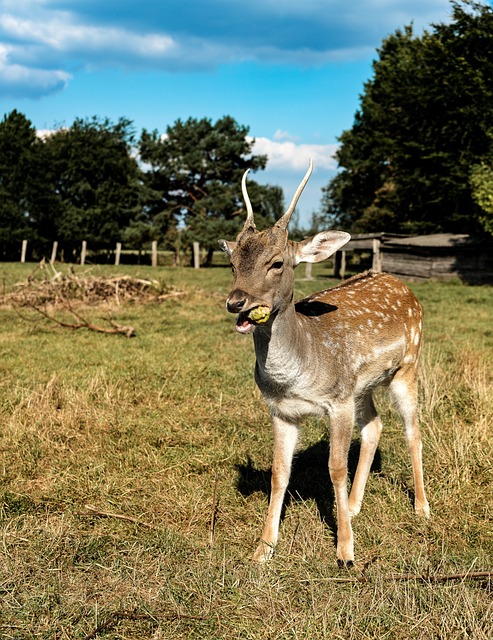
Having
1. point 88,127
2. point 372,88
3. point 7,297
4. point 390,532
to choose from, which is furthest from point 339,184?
point 390,532

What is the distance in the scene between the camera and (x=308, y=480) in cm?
526

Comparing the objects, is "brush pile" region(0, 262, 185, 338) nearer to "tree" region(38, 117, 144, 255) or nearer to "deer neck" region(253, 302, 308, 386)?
"deer neck" region(253, 302, 308, 386)

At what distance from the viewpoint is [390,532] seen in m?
4.39

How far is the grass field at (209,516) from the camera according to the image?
10.4 feet

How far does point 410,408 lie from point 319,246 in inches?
69.9

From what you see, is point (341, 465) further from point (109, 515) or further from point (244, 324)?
point (109, 515)

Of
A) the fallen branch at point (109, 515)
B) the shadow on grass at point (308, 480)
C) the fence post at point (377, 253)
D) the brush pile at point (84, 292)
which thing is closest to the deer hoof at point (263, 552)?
the shadow on grass at point (308, 480)

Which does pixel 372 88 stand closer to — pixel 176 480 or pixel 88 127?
pixel 88 127

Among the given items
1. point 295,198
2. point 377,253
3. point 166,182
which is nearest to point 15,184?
point 166,182

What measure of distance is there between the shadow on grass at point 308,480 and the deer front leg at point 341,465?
1.14 feet

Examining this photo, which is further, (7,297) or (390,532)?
(7,297)

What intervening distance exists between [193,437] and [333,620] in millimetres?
3013

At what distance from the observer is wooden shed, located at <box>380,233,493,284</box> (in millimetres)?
26406

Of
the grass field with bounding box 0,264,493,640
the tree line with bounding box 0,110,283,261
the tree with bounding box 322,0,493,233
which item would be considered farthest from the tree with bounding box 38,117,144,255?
the grass field with bounding box 0,264,493,640
